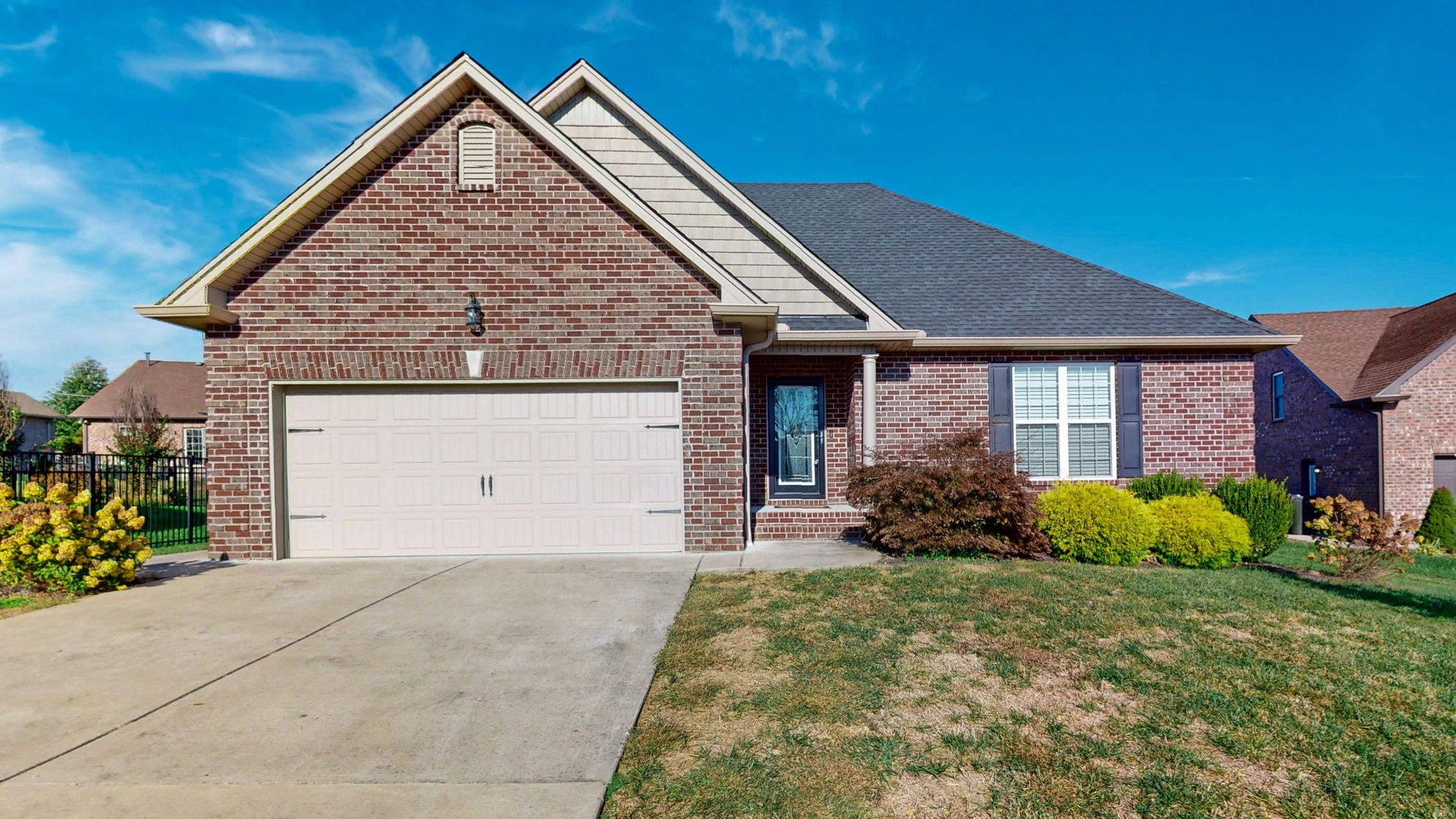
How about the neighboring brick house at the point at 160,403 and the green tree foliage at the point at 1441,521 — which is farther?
the neighboring brick house at the point at 160,403

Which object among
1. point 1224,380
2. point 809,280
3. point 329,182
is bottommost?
point 1224,380

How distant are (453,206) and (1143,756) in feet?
29.2

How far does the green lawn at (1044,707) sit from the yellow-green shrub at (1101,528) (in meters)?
2.15

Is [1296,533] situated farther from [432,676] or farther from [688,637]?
[432,676]

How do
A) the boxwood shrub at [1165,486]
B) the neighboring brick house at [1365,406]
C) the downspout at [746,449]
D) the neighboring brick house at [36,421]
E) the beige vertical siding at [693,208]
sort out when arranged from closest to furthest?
the downspout at [746,449], the boxwood shrub at [1165,486], the beige vertical siding at [693,208], the neighboring brick house at [1365,406], the neighboring brick house at [36,421]

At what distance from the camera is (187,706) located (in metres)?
4.46

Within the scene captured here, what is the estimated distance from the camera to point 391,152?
8977 millimetres

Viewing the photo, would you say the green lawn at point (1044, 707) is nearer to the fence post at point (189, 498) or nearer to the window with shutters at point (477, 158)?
the window with shutters at point (477, 158)

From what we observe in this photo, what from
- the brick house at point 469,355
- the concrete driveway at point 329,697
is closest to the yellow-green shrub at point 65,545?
the concrete driveway at point 329,697

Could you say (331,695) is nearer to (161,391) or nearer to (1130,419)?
(1130,419)

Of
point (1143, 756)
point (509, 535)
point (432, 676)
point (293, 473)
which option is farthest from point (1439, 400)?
point (293, 473)

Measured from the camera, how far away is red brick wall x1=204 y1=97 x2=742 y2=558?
8.96 meters

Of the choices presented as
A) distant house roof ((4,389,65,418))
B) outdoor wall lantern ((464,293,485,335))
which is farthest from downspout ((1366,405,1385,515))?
distant house roof ((4,389,65,418))

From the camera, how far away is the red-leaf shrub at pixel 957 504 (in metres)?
8.73
